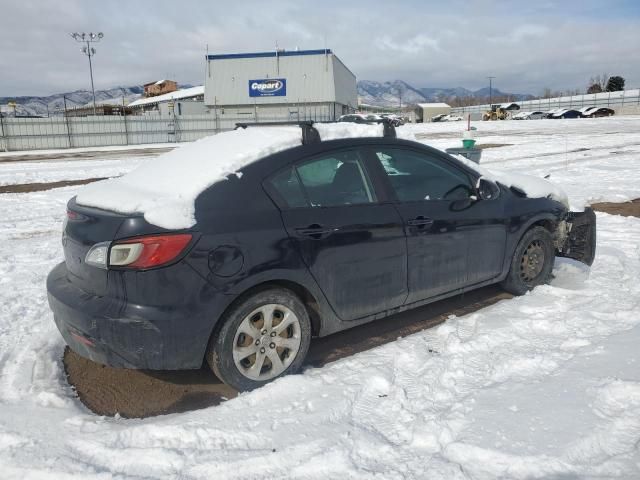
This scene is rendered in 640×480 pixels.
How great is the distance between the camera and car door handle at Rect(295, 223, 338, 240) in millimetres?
3272

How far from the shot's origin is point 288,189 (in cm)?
335

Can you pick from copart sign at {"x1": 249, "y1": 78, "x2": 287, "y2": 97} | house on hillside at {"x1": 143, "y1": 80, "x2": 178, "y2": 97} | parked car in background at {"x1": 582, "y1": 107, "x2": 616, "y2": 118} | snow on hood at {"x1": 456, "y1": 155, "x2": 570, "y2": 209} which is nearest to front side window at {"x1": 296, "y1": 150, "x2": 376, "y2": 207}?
snow on hood at {"x1": 456, "y1": 155, "x2": 570, "y2": 209}

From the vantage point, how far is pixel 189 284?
114 inches

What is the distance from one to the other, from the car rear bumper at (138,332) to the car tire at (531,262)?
9.50 ft

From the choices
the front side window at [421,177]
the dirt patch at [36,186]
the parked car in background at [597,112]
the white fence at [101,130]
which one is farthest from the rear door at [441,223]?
the parked car in background at [597,112]

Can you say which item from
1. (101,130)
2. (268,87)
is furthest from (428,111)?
(101,130)

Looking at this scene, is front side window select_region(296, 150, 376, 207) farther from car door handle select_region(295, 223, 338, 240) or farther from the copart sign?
the copart sign

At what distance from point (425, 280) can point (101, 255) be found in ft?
7.39

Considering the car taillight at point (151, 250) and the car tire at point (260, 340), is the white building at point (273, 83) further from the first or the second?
the car taillight at point (151, 250)

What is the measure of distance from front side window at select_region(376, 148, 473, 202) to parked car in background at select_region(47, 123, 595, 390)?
1 cm

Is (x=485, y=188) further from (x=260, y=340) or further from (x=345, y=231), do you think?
(x=260, y=340)

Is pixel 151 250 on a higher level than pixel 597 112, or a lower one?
lower

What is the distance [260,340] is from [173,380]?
2.45 ft

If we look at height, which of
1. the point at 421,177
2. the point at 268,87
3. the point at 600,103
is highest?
the point at 268,87
